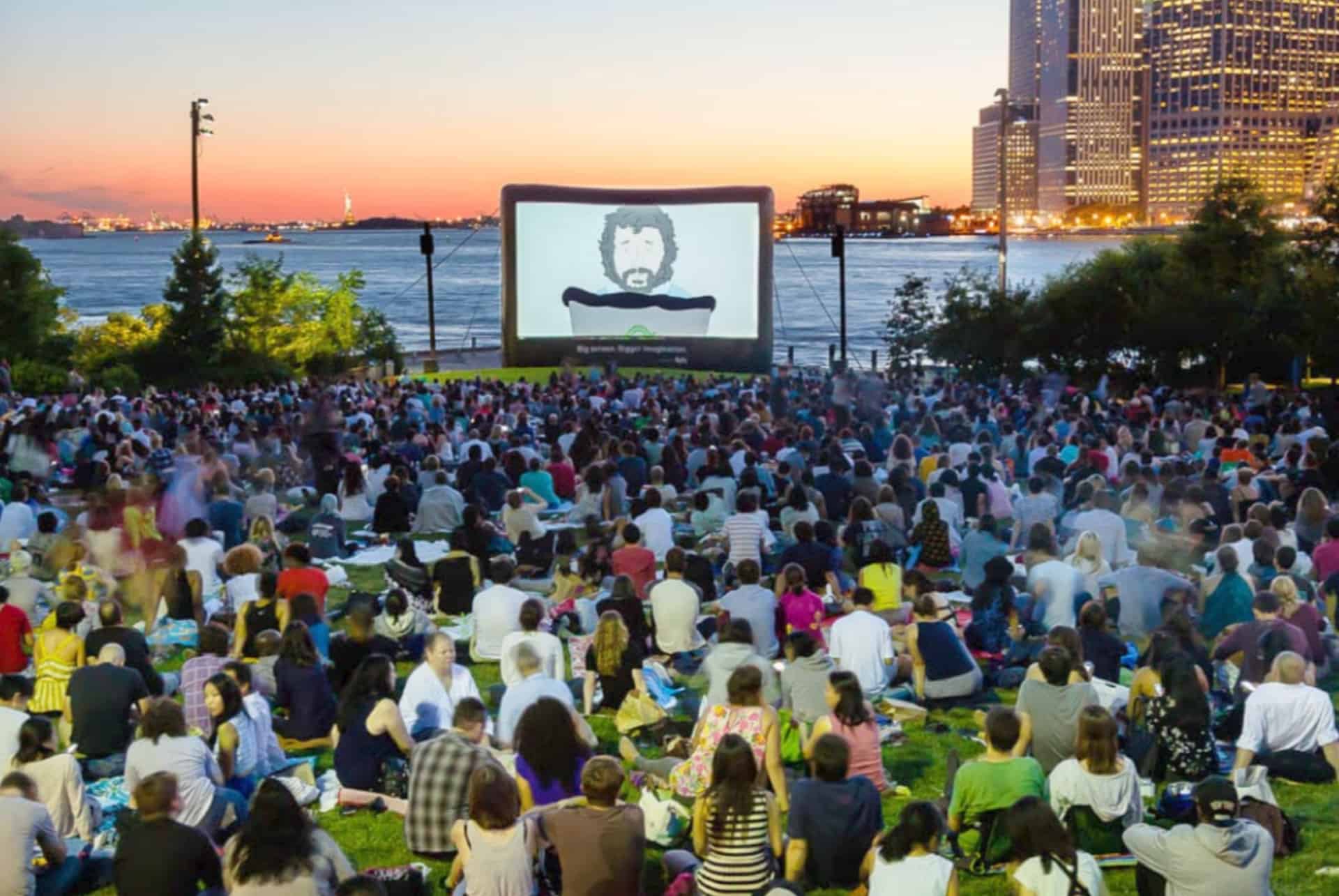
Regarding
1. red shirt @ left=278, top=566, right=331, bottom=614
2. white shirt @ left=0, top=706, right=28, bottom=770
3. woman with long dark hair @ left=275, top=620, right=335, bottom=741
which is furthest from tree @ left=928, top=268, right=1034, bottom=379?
white shirt @ left=0, top=706, right=28, bottom=770

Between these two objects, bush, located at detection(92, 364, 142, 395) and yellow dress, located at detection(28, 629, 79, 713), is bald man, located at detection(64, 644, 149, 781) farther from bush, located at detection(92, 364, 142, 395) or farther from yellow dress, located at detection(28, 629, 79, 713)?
bush, located at detection(92, 364, 142, 395)

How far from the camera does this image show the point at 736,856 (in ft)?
18.1

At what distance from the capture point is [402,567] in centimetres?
1090

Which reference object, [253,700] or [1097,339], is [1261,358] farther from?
[253,700]

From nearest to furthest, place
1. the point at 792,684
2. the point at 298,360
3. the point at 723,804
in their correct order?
the point at 723,804 < the point at 792,684 < the point at 298,360

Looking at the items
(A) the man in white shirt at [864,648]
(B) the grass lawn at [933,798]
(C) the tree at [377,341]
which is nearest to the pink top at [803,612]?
(A) the man in white shirt at [864,648]

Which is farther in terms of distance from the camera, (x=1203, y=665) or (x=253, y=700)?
(x=1203, y=665)

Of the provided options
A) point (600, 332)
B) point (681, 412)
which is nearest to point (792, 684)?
point (681, 412)

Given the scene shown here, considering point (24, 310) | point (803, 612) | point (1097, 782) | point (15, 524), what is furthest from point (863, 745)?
point (24, 310)

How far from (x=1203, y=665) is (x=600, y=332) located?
27093mm

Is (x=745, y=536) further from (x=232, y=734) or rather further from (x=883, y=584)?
(x=232, y=734)

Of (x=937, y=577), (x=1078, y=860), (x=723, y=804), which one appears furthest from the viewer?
(x=937, y=577)

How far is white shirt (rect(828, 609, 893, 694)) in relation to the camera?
827cm

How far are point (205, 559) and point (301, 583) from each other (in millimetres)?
1617
